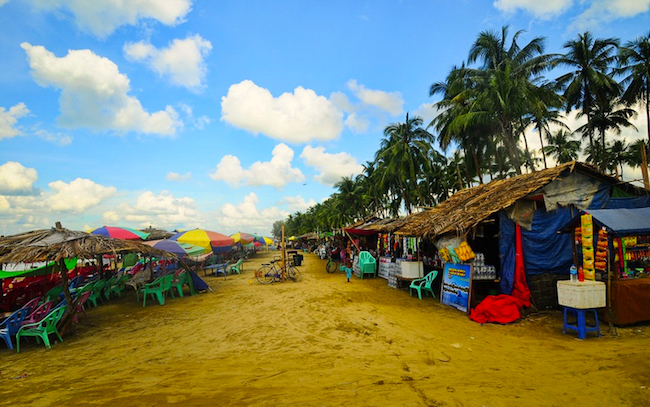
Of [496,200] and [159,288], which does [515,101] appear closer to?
[496,200]

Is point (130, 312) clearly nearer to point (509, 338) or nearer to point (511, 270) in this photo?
point (509, 338)

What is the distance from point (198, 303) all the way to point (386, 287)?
23.7 ft

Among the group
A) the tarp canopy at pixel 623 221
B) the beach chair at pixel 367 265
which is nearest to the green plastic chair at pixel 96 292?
the beach chair at pixel 367 265

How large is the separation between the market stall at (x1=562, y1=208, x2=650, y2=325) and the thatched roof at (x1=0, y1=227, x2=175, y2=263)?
445 inches

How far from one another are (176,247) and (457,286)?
1134 centimetres

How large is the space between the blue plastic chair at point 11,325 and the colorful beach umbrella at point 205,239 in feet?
26.6

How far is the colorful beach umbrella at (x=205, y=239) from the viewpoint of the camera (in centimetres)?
1477

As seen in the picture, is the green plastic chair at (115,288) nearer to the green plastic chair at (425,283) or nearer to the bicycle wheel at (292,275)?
the bicycle wheel at (292,275)

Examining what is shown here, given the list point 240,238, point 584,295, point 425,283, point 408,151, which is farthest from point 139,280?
point 408,151

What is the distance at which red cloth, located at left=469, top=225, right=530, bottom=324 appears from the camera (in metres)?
7.15

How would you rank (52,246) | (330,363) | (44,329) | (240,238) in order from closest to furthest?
(330,363)
(44,329)
(52,246)
(240,238)

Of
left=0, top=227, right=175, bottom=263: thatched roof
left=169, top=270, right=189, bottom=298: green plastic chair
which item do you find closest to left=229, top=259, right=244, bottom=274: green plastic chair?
left=169, top=270, right=189, bottom=298: green plastic chair

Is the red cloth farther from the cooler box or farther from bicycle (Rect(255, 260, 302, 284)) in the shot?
bicycle (Rect(255, 260, 302, 284))

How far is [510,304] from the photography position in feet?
24.1
